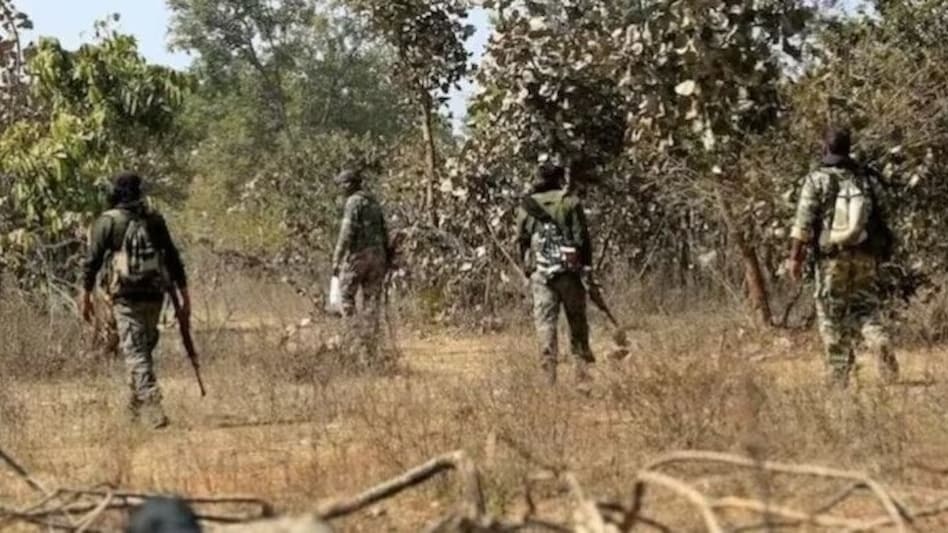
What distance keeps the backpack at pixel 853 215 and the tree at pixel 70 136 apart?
611 centimetres

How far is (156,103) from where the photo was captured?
1351cm

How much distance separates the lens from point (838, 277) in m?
8.33

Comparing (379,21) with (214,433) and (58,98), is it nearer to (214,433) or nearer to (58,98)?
(58,98)

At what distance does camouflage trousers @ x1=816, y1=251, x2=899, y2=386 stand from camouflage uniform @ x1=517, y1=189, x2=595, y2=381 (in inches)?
58.6

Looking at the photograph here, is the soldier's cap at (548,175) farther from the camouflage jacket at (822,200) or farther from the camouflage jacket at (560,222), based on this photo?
the camouflage jacket at (822,200)

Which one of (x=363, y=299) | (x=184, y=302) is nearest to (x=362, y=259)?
(x=363, y=299)

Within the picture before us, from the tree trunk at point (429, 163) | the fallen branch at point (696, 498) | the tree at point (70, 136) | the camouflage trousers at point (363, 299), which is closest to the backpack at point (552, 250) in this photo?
the camouflage trousers at point (363, 299)

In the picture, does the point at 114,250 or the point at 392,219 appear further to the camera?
the point at 392,219

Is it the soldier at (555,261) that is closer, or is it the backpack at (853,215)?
the backpack at (853,215)

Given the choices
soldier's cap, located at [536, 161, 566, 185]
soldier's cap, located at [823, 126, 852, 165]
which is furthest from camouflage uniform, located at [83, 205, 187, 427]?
soldier's cap, located at [823, 126, 852, 165]

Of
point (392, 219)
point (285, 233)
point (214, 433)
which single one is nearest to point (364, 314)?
point (214, 433)

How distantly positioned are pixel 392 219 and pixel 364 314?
199 inches

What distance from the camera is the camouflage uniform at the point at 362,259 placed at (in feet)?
35.6

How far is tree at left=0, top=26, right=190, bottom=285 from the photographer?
12133 mm
